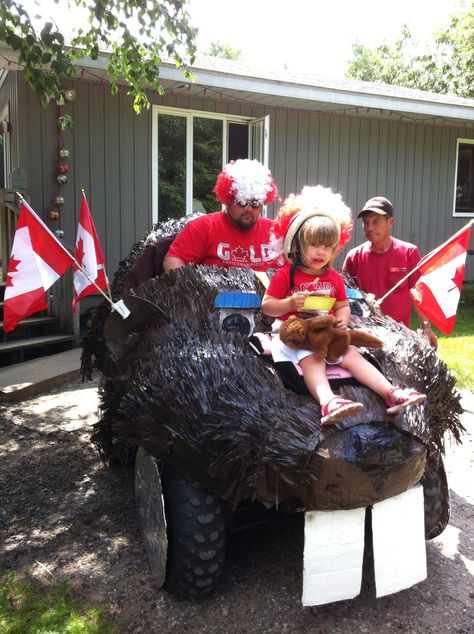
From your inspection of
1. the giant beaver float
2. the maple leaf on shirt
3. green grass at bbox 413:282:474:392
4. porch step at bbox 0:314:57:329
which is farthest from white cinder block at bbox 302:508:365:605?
porch step at bbox 0:314:57:329

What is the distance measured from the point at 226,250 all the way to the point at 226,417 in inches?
67.0

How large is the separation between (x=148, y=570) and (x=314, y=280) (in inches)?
59.6

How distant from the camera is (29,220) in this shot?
11.4 feet

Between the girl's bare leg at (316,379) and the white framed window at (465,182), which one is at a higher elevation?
the white framed window at (465,182)

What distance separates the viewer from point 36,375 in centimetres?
586

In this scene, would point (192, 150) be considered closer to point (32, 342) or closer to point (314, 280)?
point (32, 342)

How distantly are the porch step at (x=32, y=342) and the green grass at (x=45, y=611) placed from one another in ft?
13.2

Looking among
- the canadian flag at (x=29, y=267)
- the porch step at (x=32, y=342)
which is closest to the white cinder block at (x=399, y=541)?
the canadian flag at (x=29, y=267)

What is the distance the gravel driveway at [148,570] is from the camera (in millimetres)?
2336

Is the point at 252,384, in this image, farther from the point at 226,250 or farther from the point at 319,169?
the point at 319,169

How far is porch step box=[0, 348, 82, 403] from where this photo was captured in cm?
540

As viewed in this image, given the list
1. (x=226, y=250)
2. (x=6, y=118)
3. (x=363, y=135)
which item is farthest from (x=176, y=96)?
(x=226, y=250)

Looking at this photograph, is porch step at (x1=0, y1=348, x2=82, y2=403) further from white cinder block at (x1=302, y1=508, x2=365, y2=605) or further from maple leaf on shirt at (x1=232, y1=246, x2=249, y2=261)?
white cinder block at (x1=302, y1=508, x2=365, y2=605)

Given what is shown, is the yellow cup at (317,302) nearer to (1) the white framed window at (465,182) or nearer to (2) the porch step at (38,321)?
(2) the porch step at (38,321)
